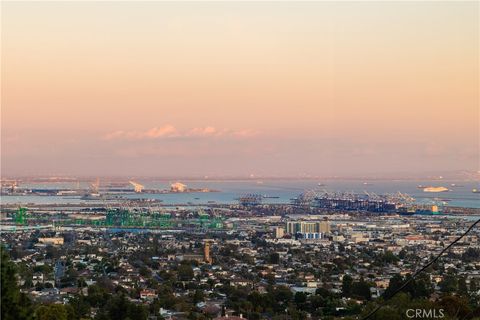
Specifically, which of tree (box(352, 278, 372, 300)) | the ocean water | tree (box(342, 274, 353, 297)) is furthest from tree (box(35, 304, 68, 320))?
the ocean water

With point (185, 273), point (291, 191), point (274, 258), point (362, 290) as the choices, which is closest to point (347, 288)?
point (362, 290)

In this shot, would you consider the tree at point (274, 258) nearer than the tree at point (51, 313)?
No

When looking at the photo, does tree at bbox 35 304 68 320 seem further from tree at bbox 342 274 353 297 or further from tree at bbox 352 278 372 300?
tree at bbox 342 274 353 297

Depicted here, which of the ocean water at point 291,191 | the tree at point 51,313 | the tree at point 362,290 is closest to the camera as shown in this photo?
the tree at point 51,313

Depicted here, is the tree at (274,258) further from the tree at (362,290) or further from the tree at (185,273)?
the tree at (362,290)

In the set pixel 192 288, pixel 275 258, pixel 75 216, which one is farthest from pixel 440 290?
pixel 75 216

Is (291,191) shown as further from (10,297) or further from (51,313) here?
(10,297)

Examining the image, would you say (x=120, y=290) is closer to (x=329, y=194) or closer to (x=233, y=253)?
(x=233, y=253)

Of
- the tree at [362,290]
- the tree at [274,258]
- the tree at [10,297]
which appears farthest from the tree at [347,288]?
the tree at [10,297]
